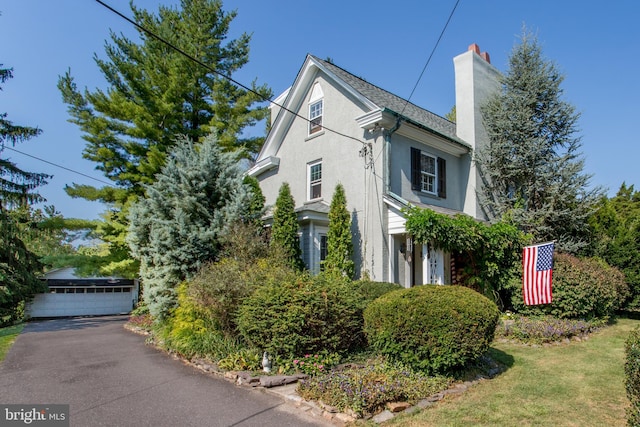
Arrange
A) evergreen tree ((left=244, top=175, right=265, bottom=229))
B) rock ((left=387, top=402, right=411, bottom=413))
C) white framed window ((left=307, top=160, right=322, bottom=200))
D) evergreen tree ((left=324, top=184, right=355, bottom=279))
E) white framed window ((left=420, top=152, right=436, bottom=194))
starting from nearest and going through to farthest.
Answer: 1. rock ((left=387, top=402, right=411, bottom=413))
2. evergreen tree ((left=244, top=175, right=265, bottom=229))
3. evergreen tree ((left=324, top=184, right=355, bottom=279))
4. white framed window ((left=420, top=152, right=436, bottom=194))
5. white framed window ((left=307, top=160, right=322, bottom=200))

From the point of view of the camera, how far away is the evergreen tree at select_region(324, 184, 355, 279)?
11.7 metres

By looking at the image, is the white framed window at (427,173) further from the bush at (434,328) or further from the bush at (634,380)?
the bush at (634,380)

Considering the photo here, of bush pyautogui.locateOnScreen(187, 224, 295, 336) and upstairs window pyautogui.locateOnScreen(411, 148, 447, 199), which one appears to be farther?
upstairs window pyautogui.locateOnScreen(411, 148, 447, 199)

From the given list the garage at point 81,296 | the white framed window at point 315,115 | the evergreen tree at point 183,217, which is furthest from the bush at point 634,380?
the garage at point 81,296

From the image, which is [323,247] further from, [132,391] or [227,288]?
[132,391]

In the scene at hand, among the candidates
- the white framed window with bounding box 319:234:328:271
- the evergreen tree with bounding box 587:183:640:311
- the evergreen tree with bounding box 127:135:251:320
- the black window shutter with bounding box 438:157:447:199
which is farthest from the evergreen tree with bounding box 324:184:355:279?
the evergreen tree with bounding box 587:183:640:311

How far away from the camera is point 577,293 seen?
1006 cm

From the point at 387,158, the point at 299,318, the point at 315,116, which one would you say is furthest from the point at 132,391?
the point at 315,116

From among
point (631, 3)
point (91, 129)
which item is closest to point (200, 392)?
point (631, 3)

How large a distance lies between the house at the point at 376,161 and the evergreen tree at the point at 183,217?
2666mm

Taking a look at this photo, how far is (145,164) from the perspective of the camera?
1856cm

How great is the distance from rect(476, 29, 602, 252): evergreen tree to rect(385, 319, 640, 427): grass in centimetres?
669

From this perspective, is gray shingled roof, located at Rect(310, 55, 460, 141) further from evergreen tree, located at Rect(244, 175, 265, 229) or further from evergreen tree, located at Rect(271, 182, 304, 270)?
evergreen tree, located at Rect(244, 175, 265, 229)

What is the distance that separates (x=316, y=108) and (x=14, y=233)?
48.4ft
